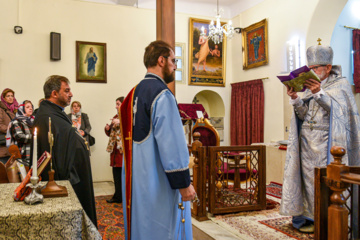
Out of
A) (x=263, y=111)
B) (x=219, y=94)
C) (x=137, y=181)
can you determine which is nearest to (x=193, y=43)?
(x=219, y=94)

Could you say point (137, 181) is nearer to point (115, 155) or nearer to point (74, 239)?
point (74, 239)

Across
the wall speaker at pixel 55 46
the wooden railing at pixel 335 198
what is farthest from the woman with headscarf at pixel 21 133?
the wooden railing at pixel 335 198

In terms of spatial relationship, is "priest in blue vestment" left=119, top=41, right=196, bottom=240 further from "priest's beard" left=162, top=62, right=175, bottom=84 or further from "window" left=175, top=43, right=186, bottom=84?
"window" left=175, top=43, right=186, bottom=84

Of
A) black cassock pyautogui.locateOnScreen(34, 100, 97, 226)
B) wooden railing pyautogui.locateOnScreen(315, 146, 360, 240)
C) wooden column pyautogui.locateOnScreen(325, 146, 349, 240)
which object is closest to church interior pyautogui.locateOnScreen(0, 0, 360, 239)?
black cassock pyautogui.locateOnScreen(34, 100, 97, 226)

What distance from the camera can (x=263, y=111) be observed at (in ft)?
27.3

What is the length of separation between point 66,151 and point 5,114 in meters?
3.57

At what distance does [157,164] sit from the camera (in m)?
2.12

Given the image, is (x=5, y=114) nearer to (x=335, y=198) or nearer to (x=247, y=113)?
(x=335, y=198)

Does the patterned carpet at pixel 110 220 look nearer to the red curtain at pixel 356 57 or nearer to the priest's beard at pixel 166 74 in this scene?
the priest's beard at pixel 166 74

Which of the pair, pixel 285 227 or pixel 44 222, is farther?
pixel 285 227

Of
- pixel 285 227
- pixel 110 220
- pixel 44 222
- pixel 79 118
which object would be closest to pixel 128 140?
pixel 44 222

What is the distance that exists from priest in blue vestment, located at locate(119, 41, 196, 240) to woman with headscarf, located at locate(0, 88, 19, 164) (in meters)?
4.02

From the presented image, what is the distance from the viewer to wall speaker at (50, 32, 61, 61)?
758cm

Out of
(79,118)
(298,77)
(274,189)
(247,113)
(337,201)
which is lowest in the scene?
(274,189)
